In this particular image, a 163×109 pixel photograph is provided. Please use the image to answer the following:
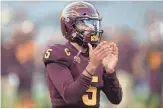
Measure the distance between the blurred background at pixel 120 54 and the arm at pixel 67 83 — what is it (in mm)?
2463

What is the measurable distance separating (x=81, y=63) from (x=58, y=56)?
0.28ft

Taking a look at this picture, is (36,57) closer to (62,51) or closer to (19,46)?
(19,46)

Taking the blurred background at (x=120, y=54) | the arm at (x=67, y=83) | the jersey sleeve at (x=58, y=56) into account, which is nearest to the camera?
the arm at (x=67, y=83)

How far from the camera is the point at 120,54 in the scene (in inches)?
155

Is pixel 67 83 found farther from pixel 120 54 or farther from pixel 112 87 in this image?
pixel 120 54

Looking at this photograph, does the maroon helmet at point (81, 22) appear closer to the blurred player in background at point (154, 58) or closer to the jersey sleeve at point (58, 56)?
the jersey sleeve at point (58, 56)

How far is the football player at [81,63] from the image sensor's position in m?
1.40

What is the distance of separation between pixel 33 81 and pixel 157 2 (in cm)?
137

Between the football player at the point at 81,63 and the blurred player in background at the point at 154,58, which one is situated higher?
the football player at the point at 81,63

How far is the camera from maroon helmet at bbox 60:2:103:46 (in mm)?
1508

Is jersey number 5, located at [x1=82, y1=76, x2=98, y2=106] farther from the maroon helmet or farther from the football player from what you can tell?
the maroon helmet

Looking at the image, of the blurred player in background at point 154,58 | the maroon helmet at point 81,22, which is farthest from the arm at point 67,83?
the blurred player in background at point 154,58

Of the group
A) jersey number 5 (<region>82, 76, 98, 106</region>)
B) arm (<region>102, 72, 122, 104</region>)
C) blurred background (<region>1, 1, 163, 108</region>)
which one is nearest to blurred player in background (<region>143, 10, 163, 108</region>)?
blurred background (<region>1, 1, 163, 108</region>)

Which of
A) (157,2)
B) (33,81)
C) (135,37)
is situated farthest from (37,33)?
(157,2)
